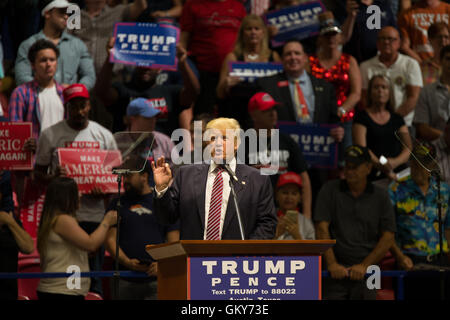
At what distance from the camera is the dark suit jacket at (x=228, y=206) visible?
4.64m

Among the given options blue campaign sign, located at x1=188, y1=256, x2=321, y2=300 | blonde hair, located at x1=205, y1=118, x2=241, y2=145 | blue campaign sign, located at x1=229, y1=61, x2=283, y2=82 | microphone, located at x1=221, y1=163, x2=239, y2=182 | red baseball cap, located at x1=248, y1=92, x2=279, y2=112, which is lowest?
blue campaign sign, located at x1=188, y1=256, x2=321, y2=300

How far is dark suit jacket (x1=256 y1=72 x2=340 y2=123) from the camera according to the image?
791 centimetres

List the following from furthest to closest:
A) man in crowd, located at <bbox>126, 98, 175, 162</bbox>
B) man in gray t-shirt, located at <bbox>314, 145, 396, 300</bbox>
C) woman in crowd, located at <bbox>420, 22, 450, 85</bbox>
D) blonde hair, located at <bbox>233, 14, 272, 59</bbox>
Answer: woman in crowd, located at <bbox>420, 22, 450, 85</bbox>, blonde hair, located at <bbox>233, 14, 272, 59</bbox>, man in crowd, located at <bbox>126, 98, 175, 162</bbox>, man in gray t-shirt, located at <bbox>314, 145, 396, 300</bbox>

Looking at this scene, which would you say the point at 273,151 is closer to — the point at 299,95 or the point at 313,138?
the point at 313,138

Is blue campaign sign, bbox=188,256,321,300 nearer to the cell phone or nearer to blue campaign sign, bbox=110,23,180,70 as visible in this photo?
the cell phone

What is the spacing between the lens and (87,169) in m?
6.79

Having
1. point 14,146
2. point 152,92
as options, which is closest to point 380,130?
point 152,92

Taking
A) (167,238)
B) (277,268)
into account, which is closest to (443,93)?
(167,238)

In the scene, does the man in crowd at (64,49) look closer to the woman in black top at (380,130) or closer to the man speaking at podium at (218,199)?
the woman in black top at (380,130)

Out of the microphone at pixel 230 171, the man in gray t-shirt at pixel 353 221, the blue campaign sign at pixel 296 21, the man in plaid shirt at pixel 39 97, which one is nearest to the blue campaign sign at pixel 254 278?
the microphone at pixel 230 171

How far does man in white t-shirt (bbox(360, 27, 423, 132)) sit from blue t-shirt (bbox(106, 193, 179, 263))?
3.08 metres

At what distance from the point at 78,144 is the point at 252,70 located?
2.02 m

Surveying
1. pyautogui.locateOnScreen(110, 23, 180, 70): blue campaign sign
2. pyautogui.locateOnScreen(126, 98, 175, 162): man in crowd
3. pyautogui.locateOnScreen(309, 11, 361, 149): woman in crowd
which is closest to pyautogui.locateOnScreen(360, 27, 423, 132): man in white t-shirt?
pyautogui.locateOnScreen(309, 11, 361, 149): woman in crowd

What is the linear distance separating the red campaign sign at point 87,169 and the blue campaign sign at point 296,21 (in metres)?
2.69
